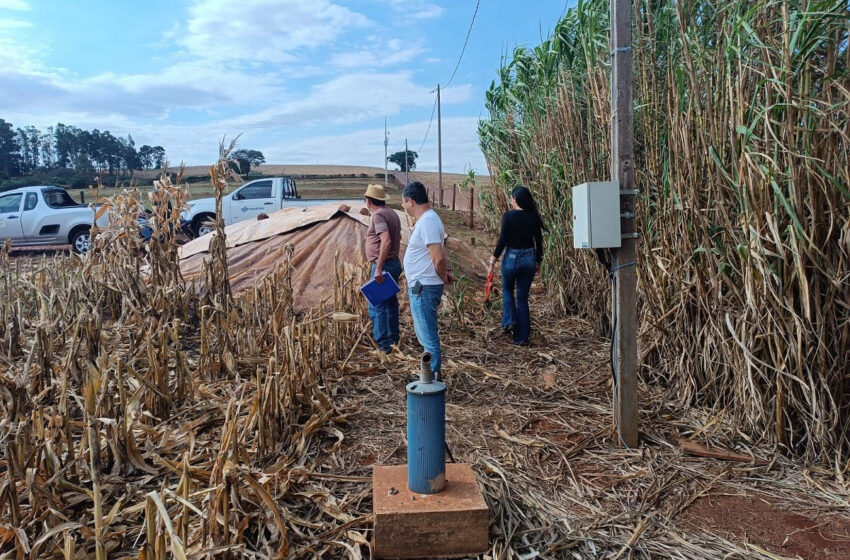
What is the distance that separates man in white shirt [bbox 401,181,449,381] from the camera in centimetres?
430

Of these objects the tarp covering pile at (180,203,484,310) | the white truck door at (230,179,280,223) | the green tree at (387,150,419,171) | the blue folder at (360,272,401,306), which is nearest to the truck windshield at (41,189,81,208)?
the white truck door at (230,179,280,223)

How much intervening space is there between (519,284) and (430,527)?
11.4ft

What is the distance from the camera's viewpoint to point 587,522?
8.95 feet

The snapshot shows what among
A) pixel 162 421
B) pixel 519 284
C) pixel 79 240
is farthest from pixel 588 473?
pixel 79 240

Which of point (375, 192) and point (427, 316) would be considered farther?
point (375, 192)

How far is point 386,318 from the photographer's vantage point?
211 inches

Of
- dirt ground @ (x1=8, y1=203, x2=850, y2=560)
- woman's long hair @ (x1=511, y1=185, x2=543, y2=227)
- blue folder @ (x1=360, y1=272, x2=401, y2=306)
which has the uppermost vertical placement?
woman's long hair @ (x1=511, y1=185, x2=543, y2=227)

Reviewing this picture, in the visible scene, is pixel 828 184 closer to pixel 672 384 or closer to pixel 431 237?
pixel 672 384

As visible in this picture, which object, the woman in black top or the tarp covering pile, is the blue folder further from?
the tarp covering pile

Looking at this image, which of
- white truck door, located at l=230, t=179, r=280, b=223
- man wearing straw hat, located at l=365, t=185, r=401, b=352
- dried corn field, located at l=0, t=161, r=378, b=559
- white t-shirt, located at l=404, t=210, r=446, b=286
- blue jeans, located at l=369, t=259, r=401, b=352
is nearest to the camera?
dried corn field, located at l=0, t=161, r=378, b=559

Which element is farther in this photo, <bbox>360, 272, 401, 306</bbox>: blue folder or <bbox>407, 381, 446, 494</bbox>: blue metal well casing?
<bbox>360, 272, 401, 306</bbox>: blue folder

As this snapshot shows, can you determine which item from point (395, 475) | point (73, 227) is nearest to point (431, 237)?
point (395, 475)

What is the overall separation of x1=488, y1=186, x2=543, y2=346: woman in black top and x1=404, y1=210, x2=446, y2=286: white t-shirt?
138 cm

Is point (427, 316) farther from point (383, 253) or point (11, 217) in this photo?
point (11, 217)
